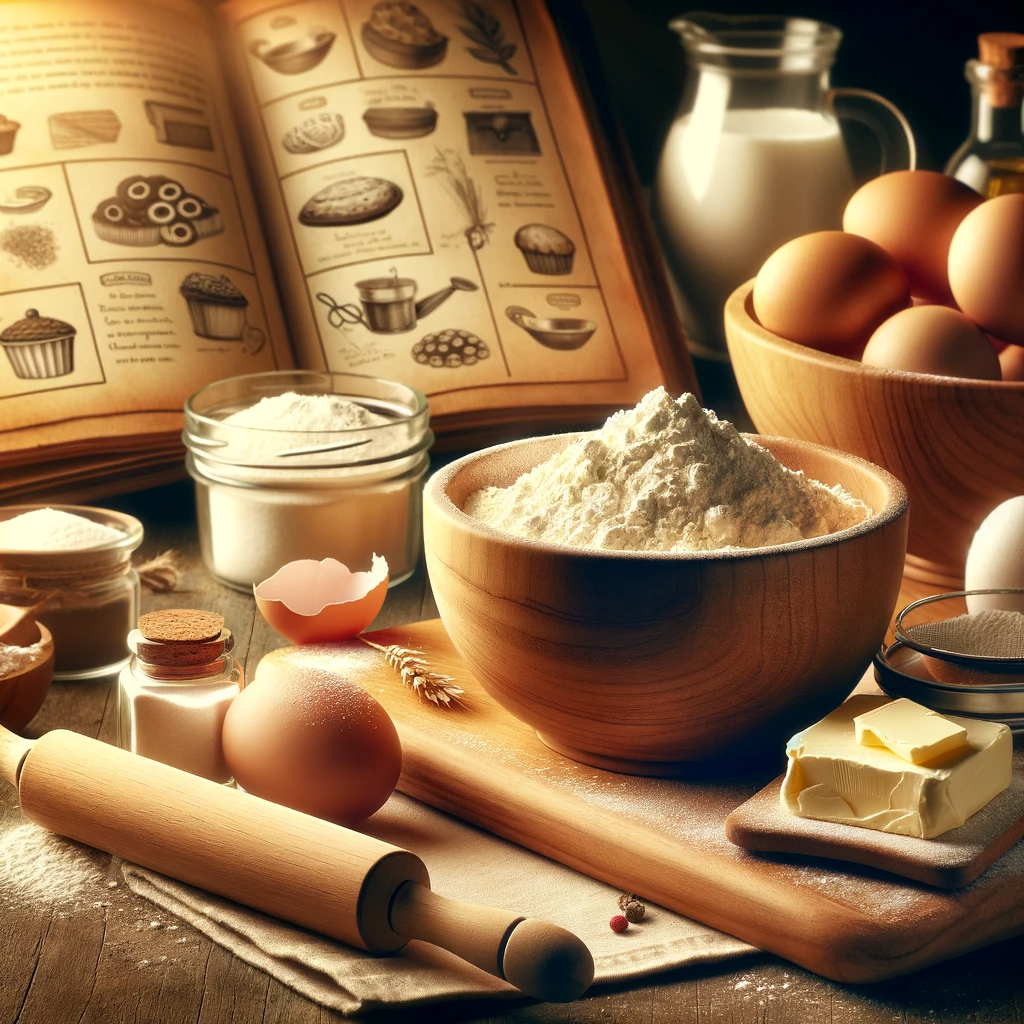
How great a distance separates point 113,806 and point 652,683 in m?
0.33

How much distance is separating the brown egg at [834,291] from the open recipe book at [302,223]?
0.36 m

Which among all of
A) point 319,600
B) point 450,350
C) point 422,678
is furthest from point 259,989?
point 450,350

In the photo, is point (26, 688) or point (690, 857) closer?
point (690, 857)

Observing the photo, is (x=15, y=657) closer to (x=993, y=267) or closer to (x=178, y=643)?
(x=178, y=643)

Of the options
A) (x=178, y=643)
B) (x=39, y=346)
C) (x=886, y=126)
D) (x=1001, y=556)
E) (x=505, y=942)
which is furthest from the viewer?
(x=886, y=126)

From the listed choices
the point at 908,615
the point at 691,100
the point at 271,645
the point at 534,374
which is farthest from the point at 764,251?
the point at 271,645

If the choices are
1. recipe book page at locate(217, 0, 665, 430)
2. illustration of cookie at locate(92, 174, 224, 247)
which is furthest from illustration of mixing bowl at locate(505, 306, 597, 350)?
illustration of cookie at locate(92, 174, 224, 247)

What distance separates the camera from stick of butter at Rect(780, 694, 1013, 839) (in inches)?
31.0

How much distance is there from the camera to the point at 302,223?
63.9 inches

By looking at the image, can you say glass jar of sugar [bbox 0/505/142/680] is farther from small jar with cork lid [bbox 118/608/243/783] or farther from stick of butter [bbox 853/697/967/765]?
stick of butter [bbox 853/697/967/765]

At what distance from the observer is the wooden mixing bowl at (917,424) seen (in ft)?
3.69

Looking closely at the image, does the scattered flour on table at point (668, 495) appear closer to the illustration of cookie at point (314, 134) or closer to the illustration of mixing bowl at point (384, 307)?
the illustration of mixing bowl at point (384, 307)

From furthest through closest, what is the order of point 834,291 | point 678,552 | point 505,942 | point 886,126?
point 886,126 < point 834,291 < point 678,552 < point 505,942

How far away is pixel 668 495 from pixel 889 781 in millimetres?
214
